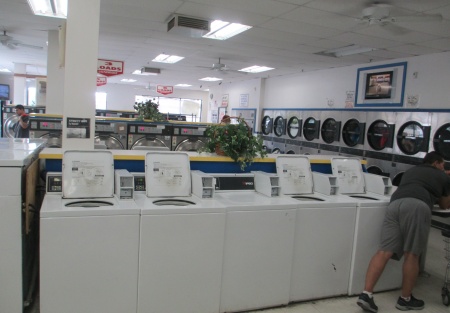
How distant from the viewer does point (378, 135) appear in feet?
23.0

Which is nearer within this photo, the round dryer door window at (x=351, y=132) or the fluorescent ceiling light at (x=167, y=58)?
the round dryer door window at (x=351, y=132)

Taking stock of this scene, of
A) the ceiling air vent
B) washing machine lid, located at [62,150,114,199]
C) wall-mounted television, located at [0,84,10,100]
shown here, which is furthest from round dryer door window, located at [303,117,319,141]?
wall-mounted television, located at [0,84,10,100]

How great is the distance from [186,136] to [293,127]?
4.06 m

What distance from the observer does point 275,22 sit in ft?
16.4

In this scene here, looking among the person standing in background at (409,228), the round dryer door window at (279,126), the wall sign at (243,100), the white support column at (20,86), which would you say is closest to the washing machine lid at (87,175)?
the person standing in background at (409,228)

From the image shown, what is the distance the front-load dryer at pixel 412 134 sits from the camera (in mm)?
5946

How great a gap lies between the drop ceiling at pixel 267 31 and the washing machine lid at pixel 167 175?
2251 mm

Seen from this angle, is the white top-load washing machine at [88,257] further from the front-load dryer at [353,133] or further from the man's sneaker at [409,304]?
the front-load dryer at [353,133]

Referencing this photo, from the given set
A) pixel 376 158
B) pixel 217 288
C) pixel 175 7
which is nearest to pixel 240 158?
pixel 217 288

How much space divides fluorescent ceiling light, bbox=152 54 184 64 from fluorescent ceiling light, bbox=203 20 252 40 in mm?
2748

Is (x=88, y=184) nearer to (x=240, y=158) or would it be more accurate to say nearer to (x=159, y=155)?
(x=159, y=155)

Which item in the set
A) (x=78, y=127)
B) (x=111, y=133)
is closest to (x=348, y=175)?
(x=78, y=127)

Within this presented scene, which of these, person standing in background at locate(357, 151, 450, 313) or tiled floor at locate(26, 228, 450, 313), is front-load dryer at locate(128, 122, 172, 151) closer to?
tiled floor at locate(26, 228, 450, 313)

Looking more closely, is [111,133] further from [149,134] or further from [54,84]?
[54,84]
